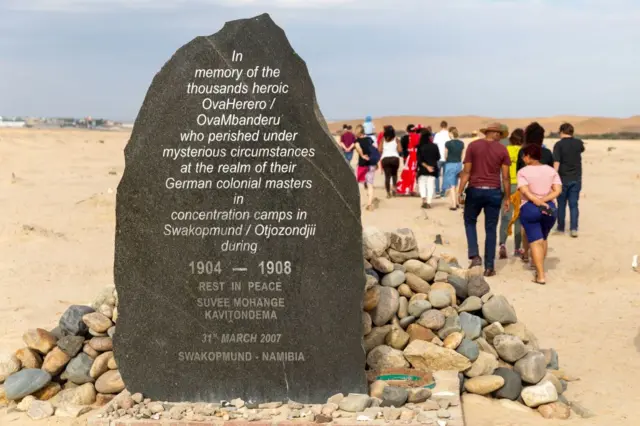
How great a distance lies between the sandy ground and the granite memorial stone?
1.13 meters

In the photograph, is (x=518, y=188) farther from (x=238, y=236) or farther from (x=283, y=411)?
(x=283, y=411)

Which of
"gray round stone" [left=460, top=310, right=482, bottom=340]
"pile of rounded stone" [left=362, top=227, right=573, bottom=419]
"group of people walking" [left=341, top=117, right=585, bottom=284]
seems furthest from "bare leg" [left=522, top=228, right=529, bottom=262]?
"gray round stone" [left=460, top=310, right=482, bottom=340]

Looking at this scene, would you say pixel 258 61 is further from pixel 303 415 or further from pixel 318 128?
pixel 303 415

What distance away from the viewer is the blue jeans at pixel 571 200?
46.0 feet

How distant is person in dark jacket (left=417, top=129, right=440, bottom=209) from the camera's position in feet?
56.7

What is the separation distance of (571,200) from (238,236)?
9376mm

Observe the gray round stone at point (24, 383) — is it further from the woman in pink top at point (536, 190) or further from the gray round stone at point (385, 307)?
the woman in pink top at point (536, 190)

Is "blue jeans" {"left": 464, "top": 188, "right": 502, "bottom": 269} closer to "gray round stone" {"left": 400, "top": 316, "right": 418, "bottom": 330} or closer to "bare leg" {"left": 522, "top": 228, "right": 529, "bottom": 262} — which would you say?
"bare leg" {"left": 522, "top": 228, "right": 529, "bottom": 262}

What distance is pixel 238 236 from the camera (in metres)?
6.40

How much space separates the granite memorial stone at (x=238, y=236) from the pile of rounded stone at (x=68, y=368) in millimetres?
522

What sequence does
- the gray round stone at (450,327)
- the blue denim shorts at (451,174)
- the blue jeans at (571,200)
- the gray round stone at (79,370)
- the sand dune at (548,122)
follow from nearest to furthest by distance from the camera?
1. the gray round stone at (79,370)
2. the gray round stone at (450,327)
3. the blue jeans at (571,200)
4. the blue denim shorts at (451,174)
5. the sand dune at (548,122)

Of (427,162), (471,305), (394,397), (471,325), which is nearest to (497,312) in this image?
(471,305)

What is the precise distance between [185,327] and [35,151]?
87.0 feet

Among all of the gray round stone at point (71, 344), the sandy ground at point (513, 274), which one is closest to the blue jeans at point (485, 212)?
the sandy ground at point (513, 274)
